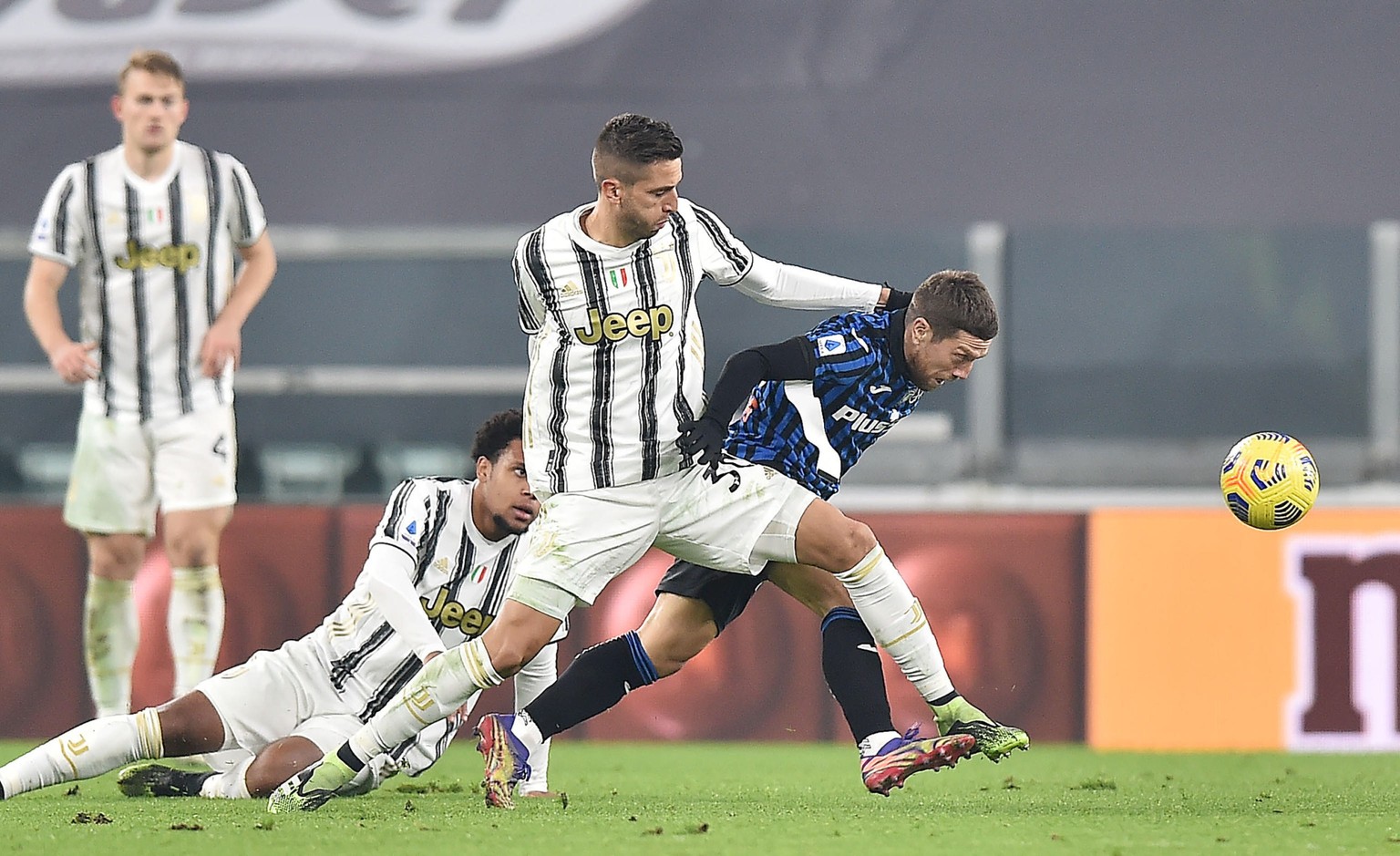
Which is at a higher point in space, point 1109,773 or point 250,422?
point 250,422

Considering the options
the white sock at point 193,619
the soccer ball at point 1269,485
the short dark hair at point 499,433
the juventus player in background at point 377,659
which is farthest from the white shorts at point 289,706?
the soccer ball at point 1269,485

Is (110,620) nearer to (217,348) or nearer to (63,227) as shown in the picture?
(217,348)

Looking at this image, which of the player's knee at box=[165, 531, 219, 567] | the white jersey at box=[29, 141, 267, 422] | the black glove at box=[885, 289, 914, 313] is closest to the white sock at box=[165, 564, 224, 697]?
the player's knee at box=[165, 531, 219, 567]

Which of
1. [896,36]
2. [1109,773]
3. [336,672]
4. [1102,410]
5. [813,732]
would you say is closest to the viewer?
[336,672]

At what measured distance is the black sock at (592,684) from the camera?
4.82m

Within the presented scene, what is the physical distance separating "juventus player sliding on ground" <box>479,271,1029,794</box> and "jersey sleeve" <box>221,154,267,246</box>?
2.02 m

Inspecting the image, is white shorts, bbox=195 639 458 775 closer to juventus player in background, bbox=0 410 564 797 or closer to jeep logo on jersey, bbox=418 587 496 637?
juventus player in background, bbox=0 410 564 797

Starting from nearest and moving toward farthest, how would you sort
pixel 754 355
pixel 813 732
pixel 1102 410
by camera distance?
1. pixel 754 355
2. pixel 813 732
3. pixel 1102 410

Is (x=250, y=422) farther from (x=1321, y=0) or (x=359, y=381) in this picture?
(x=1321, y=0)

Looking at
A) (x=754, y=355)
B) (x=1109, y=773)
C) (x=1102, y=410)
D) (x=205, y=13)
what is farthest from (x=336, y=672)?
(x=1102, y=410)

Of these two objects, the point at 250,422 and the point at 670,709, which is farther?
the point at 250,422

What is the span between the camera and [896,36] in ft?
26.2

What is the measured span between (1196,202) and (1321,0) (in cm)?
91

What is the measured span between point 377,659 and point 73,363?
57.0 inches
